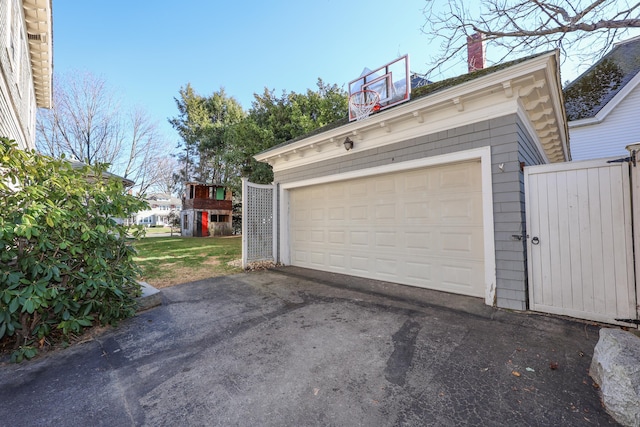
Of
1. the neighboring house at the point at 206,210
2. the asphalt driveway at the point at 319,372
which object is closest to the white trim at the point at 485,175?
the asphalt driveway at the point at 319,372

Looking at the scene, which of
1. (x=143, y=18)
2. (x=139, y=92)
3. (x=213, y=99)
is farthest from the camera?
(x=213, y=99)

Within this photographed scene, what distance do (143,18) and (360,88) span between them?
328 inches

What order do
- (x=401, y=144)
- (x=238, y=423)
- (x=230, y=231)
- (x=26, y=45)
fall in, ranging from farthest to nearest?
(x=230, y=231) < (x=26, y=45) < (x=401, y=144) < (x=238, y=423)

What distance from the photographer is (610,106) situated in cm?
887

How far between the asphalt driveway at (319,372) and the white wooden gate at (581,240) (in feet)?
1.34

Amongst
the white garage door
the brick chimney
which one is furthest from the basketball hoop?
the brick chimney

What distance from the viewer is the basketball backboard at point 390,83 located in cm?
564

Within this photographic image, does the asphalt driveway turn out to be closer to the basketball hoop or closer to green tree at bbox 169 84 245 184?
the basketball hoop

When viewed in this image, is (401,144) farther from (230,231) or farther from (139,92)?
(139,92)

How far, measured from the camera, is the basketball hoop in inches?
232

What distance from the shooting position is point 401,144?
4.64 meters

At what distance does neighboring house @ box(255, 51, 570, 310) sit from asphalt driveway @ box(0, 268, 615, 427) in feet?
2.86

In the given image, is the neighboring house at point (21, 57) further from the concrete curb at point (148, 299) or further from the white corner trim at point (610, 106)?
the white corner trim at point (610, 106)

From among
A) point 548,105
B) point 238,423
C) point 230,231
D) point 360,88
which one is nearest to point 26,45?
point 360,88
